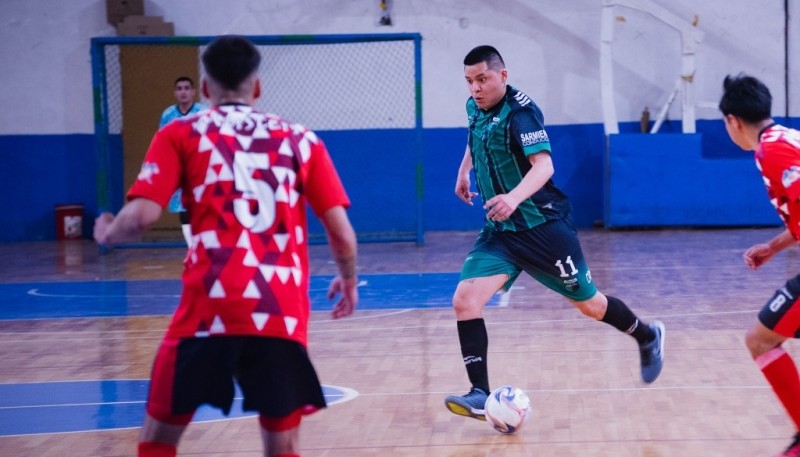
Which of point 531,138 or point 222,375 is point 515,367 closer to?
point 531,138

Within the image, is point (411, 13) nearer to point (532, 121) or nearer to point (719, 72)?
point (719, 72)

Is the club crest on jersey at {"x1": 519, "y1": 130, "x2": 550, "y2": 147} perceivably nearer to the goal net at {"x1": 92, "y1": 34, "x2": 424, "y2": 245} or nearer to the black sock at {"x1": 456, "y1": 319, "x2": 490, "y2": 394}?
the black sock at {"x1": 456, "y1": 319, "x2": 490, "y2": 394}

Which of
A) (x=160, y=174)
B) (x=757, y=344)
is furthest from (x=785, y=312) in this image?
(x=160, y=174)

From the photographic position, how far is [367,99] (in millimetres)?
17859

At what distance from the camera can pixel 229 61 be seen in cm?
378

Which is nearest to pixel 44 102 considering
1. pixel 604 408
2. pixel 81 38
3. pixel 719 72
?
pixel 81 38

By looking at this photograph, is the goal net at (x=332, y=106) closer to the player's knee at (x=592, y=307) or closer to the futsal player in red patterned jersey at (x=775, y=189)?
the player's knee at (x=592, y=307)

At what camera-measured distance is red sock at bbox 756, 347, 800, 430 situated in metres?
5.21

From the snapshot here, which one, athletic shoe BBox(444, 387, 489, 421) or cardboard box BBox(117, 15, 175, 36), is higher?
cardboard box BBox(117, 15, 175, 36)

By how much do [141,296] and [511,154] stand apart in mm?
6583

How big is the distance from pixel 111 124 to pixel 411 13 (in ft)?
16.4

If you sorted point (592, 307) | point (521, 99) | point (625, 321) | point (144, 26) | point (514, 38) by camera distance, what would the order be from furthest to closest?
1. point (514, 38)
2. point (144, 26)
3. point (625, 321)
4. point (592, 307)
5. point (521, 99)

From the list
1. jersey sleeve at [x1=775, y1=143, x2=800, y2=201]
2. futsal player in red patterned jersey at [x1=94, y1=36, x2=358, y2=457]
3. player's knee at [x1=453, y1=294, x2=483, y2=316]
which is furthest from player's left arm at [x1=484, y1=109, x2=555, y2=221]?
futsal player in red patterned jersey at [x1=94, y1=36, x2=358, y2=457]

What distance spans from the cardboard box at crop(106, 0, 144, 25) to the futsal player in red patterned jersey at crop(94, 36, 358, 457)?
14.4m
